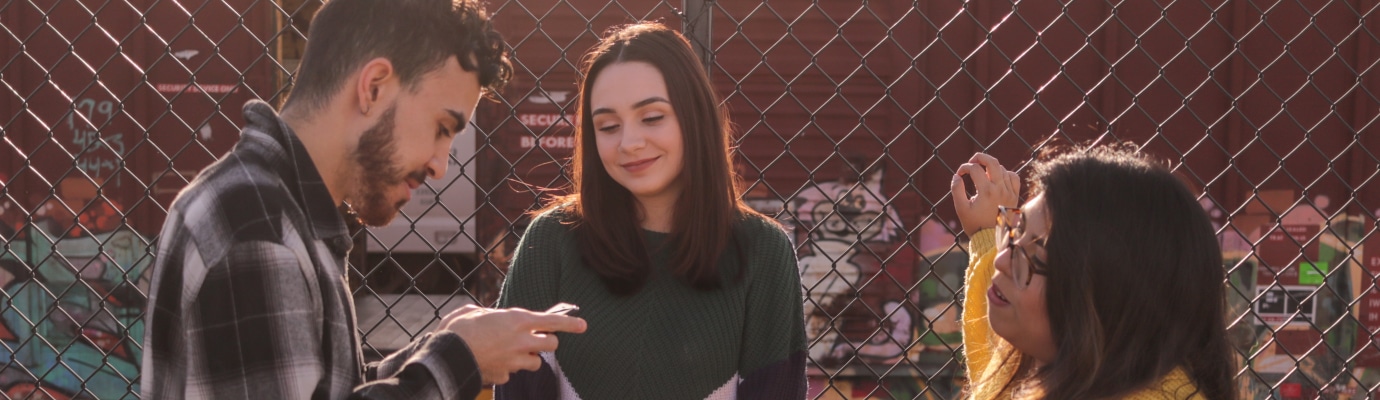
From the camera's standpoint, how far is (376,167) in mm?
1335

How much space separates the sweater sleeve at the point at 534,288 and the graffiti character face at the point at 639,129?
20cm

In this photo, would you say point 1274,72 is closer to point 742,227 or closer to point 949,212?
point 949,212

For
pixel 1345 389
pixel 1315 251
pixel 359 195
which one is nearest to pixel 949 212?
pixel 1315 251

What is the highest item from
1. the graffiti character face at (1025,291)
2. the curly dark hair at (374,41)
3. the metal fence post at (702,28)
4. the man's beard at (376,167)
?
the metal fence post at (702,28)

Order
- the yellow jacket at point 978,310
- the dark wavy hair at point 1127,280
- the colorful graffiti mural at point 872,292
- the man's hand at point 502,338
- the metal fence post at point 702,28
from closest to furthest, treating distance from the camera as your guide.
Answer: the man's hand at point 502,338
the dark wavy hair at point 1127,280
the yellow jacket at point 978,310
the metal fence post at point 702,28
the colorful graffiti mural at point 872,292

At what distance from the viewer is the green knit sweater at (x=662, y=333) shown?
1.99m

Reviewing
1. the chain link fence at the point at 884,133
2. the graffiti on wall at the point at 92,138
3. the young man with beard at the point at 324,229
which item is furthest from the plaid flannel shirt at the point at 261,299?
the graffiti on wall at the point at 92,138

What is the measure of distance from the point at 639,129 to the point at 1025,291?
0.84m

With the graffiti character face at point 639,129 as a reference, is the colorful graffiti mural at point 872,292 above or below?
below

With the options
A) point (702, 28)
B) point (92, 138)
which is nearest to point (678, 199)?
point (702, 28)

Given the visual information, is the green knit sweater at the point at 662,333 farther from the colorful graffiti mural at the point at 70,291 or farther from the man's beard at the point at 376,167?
the colorful graffiti mural at the point at 70,291

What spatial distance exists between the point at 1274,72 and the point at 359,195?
455cm

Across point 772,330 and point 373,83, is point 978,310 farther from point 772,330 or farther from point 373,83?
point 373,83

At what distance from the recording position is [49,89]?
4.78m
